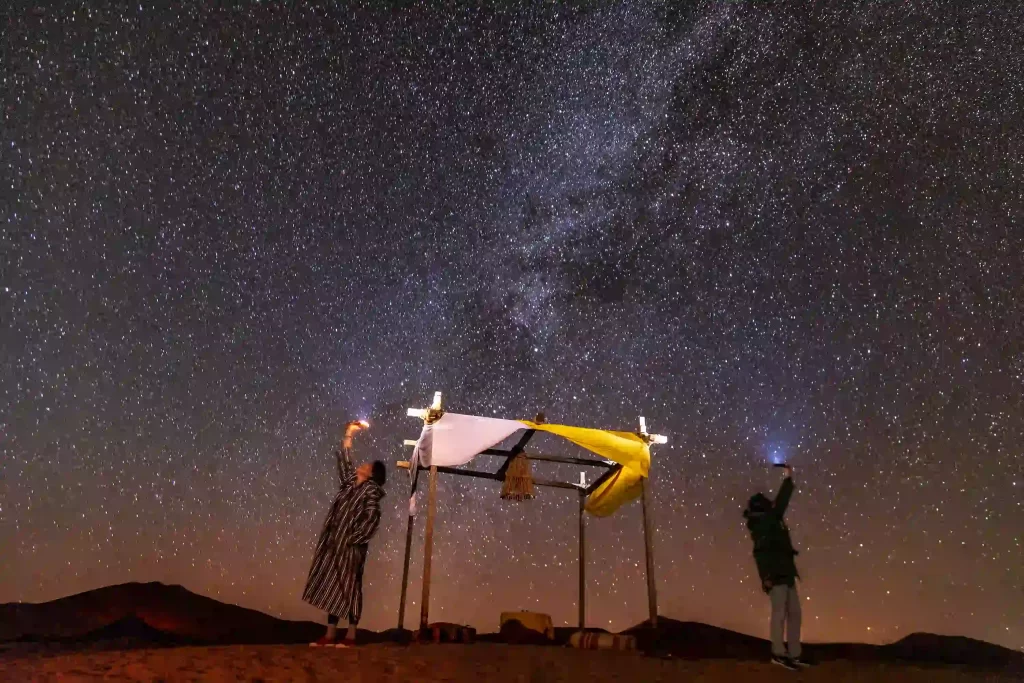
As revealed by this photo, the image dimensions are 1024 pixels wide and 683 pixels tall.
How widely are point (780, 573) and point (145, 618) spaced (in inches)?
1579

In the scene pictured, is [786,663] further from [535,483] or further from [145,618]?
[145,618]

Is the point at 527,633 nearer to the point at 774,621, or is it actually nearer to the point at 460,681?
the point at 774,621

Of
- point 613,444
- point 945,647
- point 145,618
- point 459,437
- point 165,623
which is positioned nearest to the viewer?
point 459,437

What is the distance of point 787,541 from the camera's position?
6340 mm

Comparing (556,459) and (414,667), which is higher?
(556,459)

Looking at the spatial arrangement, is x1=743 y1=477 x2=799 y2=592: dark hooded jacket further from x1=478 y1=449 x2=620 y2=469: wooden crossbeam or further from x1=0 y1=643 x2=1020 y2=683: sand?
x1=478 y1=449 x2=620 y2=469: wooden crossbeam

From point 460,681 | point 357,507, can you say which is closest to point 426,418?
point 357,507

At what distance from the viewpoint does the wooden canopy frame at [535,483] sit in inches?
313

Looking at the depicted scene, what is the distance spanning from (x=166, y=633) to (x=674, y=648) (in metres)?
33.4

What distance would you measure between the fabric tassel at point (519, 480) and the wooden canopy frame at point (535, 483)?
11 cm

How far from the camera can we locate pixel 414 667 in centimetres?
526

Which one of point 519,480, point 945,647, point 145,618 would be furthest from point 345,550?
point 145,618

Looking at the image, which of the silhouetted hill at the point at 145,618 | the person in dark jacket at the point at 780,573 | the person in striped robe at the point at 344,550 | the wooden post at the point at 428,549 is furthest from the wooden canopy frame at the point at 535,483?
the silhouetted hill at the point at 145,618

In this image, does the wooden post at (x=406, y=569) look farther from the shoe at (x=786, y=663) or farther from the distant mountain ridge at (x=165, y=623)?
the distant mountain ridge at (x=165, y=623)
